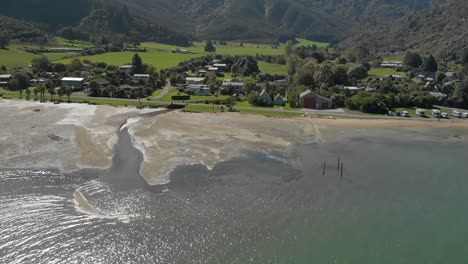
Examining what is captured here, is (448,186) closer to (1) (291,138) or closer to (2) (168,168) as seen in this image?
(1) (291,138)

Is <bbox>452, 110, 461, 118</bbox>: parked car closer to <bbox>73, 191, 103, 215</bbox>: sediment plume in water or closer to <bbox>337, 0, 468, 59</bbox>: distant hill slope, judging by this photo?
<bbox>73, 191, 103, 215</bbox>: sediment plume in water

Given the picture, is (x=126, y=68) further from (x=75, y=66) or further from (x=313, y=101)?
(x=313, y=101)

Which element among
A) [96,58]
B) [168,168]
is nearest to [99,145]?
[168,168]

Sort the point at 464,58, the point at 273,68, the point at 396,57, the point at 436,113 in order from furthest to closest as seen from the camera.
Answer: the point at 396,57 < the point at 273,68 < the point at 464,58 < the point at 436,113

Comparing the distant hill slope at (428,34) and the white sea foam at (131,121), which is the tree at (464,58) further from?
the white sea foam at (131,121)

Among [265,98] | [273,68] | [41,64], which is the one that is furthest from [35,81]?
[273,68]

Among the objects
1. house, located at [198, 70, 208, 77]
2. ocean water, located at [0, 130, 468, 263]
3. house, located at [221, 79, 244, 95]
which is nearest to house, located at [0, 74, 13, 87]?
house, located at [198, 70, 208, 77]

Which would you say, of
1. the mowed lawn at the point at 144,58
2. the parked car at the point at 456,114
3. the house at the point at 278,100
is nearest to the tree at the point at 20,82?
the mowed lawn at the point at 144,58
